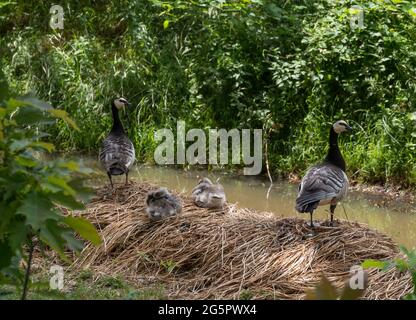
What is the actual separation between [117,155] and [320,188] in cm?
258

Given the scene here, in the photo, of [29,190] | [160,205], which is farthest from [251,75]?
[29,190]

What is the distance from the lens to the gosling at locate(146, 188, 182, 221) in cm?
739

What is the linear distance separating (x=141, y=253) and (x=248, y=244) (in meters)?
0.98

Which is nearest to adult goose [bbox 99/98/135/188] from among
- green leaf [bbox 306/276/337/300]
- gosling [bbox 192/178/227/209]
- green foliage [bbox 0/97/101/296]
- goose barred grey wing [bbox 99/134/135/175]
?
goose barred grey wing [bbox 99/134/135/175]

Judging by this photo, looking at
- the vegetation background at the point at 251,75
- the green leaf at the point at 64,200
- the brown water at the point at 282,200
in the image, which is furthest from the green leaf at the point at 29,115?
the vegetation background at the point at 251,75

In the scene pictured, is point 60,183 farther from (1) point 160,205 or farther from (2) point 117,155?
(2) point 117,155

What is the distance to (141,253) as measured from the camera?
699cm

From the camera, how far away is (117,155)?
28.3 feet

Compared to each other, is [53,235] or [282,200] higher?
[282,200]

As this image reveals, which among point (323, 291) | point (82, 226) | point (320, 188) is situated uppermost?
point (320, 188)

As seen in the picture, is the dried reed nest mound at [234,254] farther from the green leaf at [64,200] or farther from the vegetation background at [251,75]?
the vegetation background at [251,75]

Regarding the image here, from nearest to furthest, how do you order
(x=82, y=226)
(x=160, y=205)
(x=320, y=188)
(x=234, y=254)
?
(x=82, y=226) → (x=234, y=254) → (x=320, y=188) → (x=160, y=205)

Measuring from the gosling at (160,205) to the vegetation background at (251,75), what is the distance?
4.93 meters

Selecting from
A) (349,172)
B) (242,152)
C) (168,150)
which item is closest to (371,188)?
(349,172)
